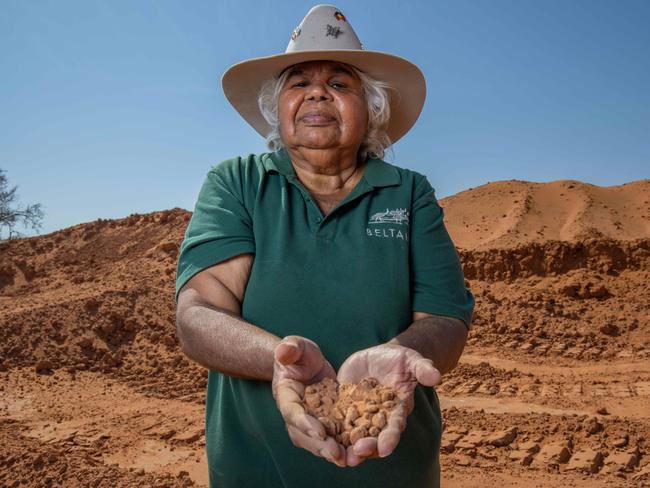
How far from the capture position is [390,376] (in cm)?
178

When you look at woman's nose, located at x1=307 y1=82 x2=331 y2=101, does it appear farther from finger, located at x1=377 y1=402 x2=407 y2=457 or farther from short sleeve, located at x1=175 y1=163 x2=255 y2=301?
finger, located at x1=377 y1=402 x2=407 y2=457

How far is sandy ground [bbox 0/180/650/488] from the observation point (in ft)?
15.8

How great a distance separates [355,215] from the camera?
216 cm

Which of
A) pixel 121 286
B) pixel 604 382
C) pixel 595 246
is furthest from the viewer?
pixel 595 246

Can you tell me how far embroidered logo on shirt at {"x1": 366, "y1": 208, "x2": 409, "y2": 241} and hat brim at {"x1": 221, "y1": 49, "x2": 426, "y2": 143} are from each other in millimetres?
592

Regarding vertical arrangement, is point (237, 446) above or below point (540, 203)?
below

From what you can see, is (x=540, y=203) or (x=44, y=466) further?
(x=540, y=203)

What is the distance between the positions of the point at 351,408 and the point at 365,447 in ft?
0.42

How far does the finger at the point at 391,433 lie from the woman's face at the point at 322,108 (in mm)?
996

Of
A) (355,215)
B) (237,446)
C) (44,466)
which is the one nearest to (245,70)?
(355,215)

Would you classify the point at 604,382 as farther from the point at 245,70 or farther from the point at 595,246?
the point at 245,70

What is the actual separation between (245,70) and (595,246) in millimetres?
11088

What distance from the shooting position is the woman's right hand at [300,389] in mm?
1562

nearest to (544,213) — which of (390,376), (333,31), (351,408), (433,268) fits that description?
(333,31)
